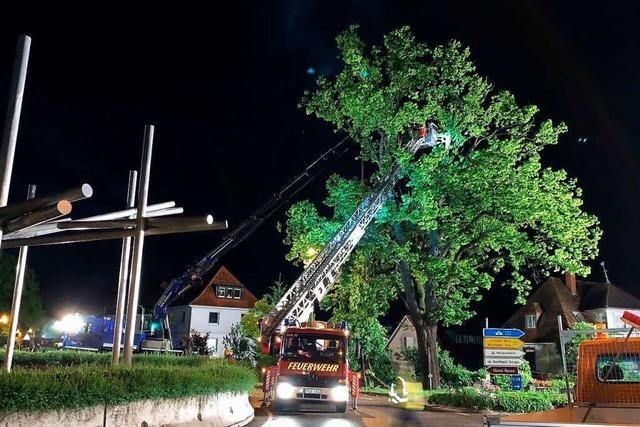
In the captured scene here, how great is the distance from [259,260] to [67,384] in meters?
62.5

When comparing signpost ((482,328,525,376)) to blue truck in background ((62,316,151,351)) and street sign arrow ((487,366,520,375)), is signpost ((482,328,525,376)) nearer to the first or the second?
street sign arrow ((487,366,520,375))

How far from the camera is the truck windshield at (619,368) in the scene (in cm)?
743

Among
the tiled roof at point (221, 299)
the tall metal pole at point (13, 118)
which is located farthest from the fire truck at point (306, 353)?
the tiled roof at point (221, 299)

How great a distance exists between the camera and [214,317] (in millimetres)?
53719

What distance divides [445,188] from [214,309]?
1434 inches

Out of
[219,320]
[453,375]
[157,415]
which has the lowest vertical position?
[453,375]

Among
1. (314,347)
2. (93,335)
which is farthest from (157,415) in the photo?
(93,335)

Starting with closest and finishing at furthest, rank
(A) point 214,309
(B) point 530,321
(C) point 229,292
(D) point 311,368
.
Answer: (D) point 311,368
(B) point 530,321
(A) point 214,309
(C) point 229,292

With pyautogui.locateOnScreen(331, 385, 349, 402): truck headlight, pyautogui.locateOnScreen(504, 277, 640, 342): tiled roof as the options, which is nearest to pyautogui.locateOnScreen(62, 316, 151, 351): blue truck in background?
pyautogui.locateOnScreen(331, 385, 349, 402): truck headlight

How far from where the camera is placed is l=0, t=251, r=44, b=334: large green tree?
51.9 metres

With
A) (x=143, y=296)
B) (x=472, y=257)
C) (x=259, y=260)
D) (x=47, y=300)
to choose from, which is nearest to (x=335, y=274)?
(x=472, y=257)

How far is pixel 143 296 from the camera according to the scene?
6175 centimetres

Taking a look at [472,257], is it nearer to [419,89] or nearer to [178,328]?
[419,89]

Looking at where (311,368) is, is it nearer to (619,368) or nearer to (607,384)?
(607,384)
